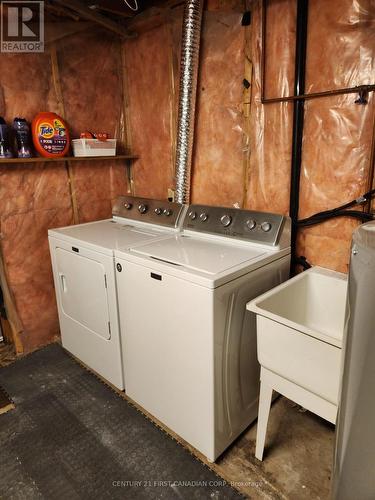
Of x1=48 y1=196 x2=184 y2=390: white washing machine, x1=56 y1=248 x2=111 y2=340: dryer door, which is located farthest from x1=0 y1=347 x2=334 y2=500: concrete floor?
x1=56 y1=248 x2=111 y2=340: dryer door

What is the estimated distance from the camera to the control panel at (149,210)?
223cm

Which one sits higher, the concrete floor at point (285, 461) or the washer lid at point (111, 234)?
the washer lid at point (111, 234)

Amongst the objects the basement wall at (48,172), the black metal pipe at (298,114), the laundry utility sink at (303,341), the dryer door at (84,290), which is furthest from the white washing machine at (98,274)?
the laundry utility sink at (303,341)

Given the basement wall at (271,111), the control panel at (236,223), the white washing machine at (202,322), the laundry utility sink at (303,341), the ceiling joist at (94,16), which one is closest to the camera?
the laundry utility sink at (303,341)

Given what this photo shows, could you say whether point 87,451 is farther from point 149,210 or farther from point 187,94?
point 187,94

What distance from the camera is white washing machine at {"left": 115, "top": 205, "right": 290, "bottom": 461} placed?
4.94ft

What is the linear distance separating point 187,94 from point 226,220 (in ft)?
2.84

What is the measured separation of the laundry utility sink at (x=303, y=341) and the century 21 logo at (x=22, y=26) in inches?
86.3

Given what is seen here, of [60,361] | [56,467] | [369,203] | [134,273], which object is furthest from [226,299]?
[60,361]

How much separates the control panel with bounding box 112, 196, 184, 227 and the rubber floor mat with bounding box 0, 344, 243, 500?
1141 mm

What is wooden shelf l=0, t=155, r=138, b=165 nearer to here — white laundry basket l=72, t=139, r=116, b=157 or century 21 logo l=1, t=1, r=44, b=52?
white laundry basket l=72, t=139, r=116, b=157

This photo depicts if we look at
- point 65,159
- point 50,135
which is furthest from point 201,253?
point 50,135

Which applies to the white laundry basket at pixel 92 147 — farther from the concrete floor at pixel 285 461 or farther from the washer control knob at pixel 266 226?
the concrete floor at pixel 285 461

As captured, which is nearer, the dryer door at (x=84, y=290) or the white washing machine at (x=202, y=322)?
the white washing machine at (x=202, y=322)
